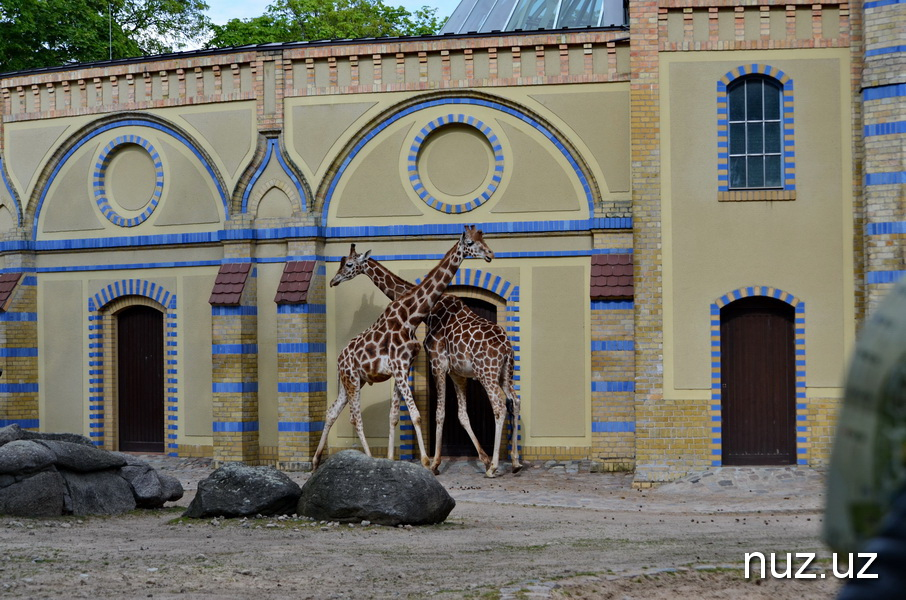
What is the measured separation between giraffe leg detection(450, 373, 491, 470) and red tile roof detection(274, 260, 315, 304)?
9.56 ft

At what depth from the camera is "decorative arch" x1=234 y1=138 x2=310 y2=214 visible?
1845cm

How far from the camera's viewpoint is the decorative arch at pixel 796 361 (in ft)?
51.7

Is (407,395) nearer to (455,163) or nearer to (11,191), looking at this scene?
(455,163)

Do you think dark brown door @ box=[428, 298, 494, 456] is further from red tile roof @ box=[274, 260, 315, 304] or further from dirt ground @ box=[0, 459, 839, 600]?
dirt ground @ box=[0, 459, 839, 600]

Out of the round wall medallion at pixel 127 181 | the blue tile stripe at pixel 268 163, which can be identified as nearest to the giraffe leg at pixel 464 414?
the blue tile stripe at pixel 268 163

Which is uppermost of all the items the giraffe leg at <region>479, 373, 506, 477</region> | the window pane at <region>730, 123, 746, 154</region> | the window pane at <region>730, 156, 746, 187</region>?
the window pane at <region>730, 123, 746, 154</region>

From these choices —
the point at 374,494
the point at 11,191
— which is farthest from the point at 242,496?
the point at 11,191

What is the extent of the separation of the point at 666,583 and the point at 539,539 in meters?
2.66

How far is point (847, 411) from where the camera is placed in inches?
86.0

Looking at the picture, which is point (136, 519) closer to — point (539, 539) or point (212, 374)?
point (539, 539)

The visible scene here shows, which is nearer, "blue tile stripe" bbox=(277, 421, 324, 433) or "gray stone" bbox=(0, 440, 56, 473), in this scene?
"gray stone" bbox=(0, 440, 56, 473)
